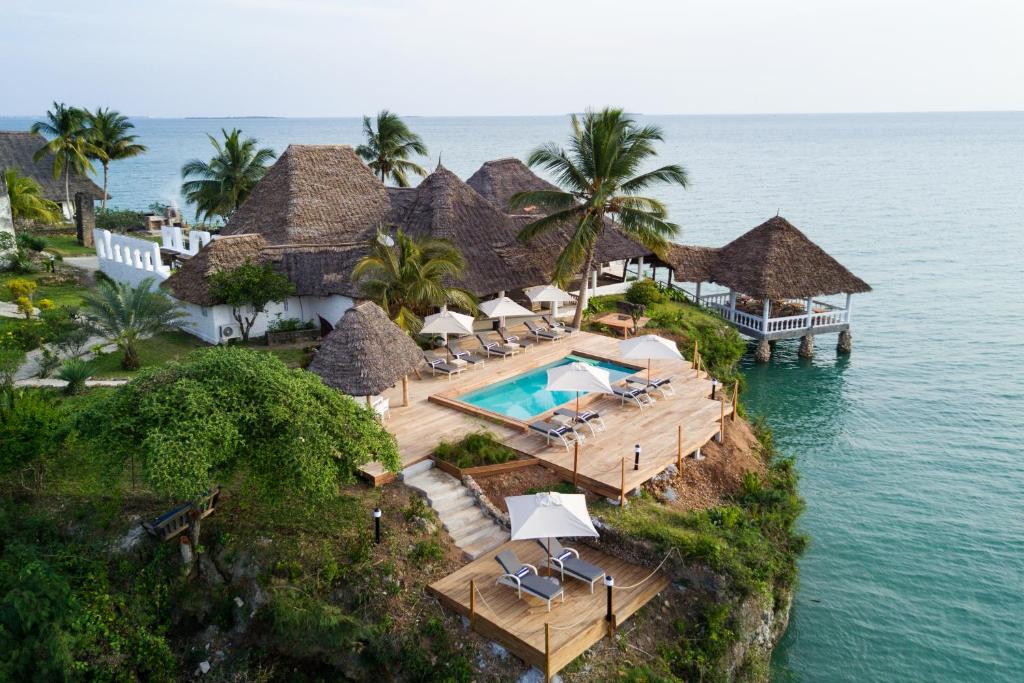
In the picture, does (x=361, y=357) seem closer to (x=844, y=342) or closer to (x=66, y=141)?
(x=844, y=342)

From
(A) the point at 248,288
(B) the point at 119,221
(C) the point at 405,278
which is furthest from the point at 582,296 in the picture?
(B) the point at 119,221

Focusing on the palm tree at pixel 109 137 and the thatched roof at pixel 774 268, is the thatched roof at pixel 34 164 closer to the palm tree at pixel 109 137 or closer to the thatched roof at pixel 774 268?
the palm tree at pixel 109 137

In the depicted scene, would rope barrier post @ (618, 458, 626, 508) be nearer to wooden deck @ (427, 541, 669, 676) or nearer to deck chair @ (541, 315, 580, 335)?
wooden deck @ (427, 541, 669, 676)

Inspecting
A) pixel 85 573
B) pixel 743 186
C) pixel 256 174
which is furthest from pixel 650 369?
pixel 743 186

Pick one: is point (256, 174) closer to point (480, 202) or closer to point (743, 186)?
point (480, 202)

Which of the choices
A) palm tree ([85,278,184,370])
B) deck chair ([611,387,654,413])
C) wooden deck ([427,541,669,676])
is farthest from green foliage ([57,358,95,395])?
deck chair ([611,387,654,413])

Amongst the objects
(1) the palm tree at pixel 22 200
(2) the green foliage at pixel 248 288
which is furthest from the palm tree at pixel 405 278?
(1) the palm tree at pixel 22 200
